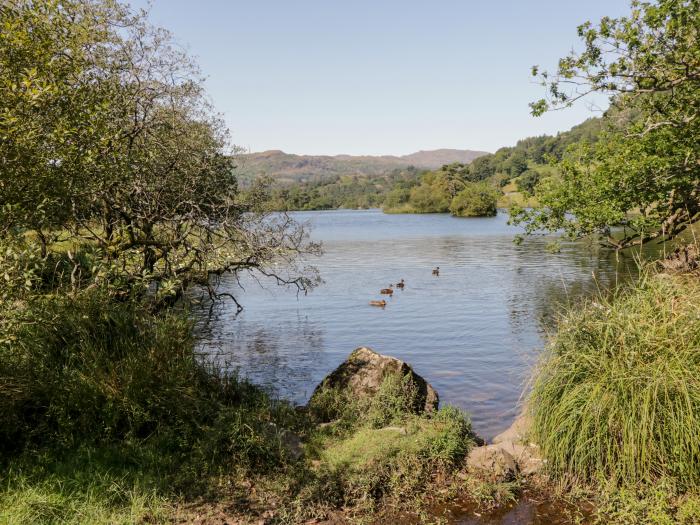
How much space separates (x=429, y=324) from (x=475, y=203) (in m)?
122

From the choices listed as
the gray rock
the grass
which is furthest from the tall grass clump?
the grass

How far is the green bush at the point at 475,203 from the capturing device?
14050cm

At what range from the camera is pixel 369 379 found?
40.4ft

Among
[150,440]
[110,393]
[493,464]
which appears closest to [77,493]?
[150,440]

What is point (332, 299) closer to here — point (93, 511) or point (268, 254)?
point (268, 254)

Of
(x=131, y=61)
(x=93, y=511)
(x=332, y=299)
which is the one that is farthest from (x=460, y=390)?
(x=332, y=299)

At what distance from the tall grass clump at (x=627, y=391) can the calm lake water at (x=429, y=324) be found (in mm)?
914

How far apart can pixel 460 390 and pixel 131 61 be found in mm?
13293

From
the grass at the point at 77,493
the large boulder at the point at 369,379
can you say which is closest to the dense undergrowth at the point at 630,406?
the large boulder at the point at 369,379

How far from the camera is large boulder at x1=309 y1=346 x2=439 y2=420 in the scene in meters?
12.1

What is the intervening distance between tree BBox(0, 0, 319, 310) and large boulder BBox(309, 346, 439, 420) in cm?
437

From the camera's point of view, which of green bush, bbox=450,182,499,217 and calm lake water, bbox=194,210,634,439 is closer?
calm lake water, bbox=194,210,634,439

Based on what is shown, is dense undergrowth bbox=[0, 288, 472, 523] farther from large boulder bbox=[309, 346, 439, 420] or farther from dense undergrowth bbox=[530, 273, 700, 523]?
dense undergrowth bbox=[530, 273, 700, 523]

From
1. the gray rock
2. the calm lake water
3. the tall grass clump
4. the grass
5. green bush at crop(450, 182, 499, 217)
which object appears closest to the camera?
the grass
